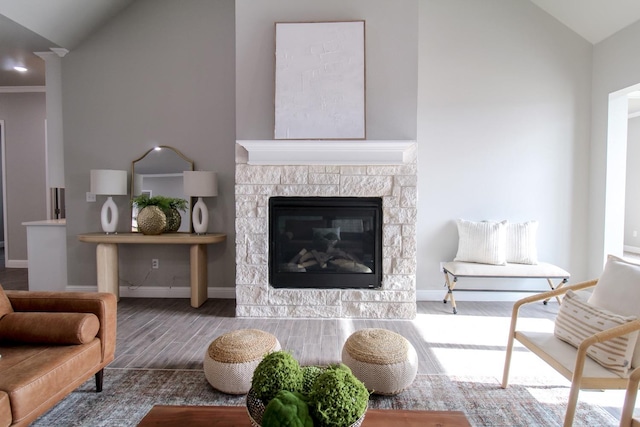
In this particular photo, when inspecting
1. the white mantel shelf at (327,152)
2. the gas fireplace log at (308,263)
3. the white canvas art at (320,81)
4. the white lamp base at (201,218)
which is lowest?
the gas fireplace log at (308,263)

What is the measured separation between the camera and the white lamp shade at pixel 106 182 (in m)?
3.68

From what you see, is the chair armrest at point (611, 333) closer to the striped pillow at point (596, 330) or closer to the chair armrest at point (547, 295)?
the striped pillow at point (596, 330)

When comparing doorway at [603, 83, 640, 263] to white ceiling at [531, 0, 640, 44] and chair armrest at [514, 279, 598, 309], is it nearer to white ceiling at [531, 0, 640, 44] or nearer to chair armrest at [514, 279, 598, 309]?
white ceiling at [531, 0, 640, 44]

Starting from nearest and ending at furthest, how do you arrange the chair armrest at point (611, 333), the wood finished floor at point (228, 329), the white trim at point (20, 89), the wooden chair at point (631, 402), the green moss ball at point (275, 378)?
the green moss ball at point (275, 378) → the wooden chair at point (631, 402) → the chair armrest at point (611, 333) → the wood finished floor at point (228, 329) → the white trim at point (20, 89)

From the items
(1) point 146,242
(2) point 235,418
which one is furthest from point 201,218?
(2) point 235,418

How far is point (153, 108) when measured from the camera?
3.90 metres

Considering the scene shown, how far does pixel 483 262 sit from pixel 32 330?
3.60 meters

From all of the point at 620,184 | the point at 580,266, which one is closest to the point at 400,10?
the point at 620,184

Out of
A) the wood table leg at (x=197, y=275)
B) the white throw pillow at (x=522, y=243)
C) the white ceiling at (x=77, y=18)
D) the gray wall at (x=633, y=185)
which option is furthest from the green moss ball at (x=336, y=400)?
the gray wall at (x=633, y=185)

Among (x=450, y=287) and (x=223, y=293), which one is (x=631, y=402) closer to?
(x=450, y=287)

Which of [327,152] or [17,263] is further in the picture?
[17,263]

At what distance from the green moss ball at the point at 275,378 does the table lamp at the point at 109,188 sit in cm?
333

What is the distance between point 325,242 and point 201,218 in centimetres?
138

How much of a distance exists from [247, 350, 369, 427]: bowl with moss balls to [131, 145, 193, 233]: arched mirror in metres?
3.10
